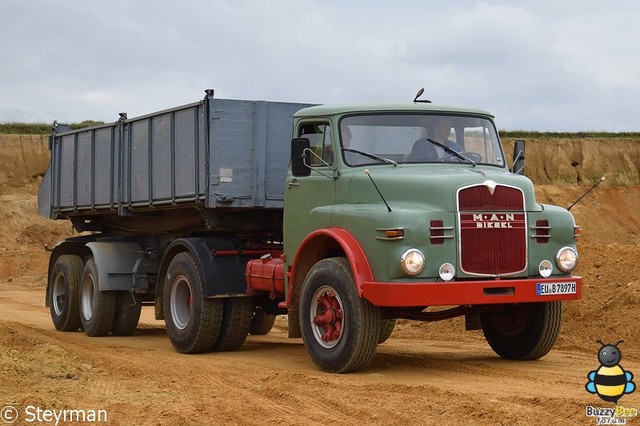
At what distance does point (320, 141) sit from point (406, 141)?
99 centimetres

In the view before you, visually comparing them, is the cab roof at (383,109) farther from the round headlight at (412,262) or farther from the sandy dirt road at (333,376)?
the sandy dirt road at (333,376)

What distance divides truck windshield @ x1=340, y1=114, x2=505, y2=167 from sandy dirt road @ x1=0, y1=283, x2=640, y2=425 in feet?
7.61

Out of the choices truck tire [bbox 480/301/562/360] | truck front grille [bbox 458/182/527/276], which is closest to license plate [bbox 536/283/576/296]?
truck front grille [bbox 458/182/527/276]

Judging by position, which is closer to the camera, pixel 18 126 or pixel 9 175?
pixel 9 175

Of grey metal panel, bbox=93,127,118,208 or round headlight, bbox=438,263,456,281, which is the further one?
grey metal panel, bbox=93,127,118,208

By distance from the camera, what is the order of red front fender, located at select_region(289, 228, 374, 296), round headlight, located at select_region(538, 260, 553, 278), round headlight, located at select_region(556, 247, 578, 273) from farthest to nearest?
round headlight, located at select_region(556, 247, 578, 273), round headlight, located at select_region(538, 260, 553, 278), red front fender, located at select_region(289, 228, 374, 296)

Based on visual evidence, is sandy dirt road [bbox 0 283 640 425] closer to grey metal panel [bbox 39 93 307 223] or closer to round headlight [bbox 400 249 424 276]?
round headlight [bbox 400 249 424 276]

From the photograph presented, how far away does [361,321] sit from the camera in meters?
11.1

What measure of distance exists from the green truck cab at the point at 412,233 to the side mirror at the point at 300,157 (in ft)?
0.05

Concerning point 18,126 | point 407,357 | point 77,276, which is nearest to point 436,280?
point 407,357

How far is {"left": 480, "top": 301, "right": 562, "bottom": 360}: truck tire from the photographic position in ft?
40.7

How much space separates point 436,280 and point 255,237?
4190 millimetres

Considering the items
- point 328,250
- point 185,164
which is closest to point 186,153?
point 185,164

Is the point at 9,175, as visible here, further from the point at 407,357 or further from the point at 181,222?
the point at 407,357
